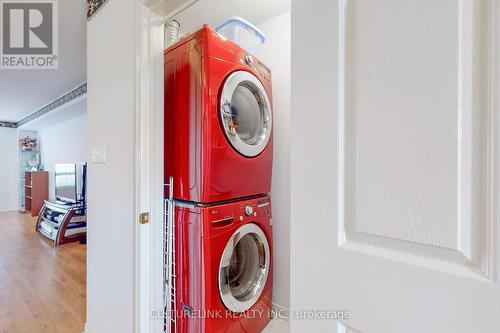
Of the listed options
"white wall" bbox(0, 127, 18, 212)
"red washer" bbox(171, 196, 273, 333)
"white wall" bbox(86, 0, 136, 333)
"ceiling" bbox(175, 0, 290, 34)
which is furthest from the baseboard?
"white wall" bbox(0, 127, 18, 212)

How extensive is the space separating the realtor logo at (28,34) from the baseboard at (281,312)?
2.74 m

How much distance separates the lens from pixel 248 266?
1714 millimetres

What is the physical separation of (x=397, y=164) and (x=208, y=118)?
3.23ft

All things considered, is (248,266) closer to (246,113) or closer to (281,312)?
(281,312)

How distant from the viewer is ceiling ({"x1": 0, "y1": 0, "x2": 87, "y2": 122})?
6.46 feet

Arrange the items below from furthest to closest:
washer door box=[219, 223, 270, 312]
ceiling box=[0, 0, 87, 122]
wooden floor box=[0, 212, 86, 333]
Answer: ceiling box=[0, 0, 87, 122]
wooden floor box=[0, 212, 86, 333]
washer door box=[219, 223, 270, 312]

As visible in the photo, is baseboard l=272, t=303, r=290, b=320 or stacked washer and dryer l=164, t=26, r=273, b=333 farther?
baseboard l=272, t=303, r=290, b=320

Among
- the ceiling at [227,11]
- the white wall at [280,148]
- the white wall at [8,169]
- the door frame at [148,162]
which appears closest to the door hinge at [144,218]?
the door frame at [148,162]

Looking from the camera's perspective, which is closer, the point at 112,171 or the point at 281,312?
the point at 112,171

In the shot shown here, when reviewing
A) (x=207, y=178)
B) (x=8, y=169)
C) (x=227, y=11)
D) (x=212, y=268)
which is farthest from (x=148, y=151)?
(x=8, y=169)

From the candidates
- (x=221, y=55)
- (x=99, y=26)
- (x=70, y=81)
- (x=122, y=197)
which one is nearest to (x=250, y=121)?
(x=221, y=55)

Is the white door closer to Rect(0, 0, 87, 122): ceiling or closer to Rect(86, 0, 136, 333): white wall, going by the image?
Rect(86, 0, 136, 333): white wall

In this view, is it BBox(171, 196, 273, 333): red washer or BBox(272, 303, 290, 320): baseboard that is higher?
BBox(171, 196, 273, 333): red washer

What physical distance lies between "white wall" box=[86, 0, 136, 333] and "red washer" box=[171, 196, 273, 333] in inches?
9.9
